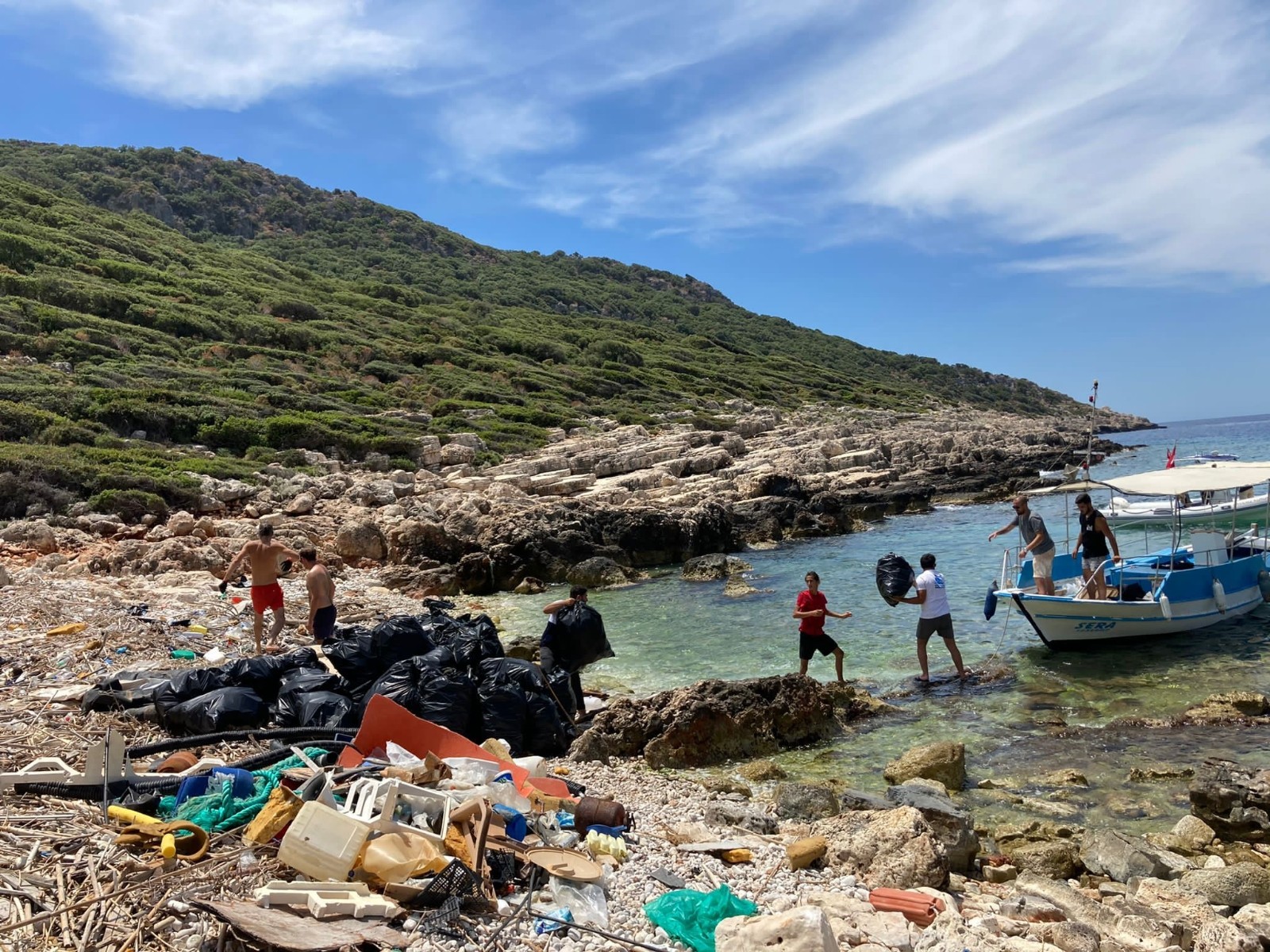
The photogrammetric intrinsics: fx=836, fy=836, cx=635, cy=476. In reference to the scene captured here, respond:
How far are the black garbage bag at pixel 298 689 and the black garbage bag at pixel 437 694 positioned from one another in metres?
0.41

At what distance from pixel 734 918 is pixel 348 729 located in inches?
157

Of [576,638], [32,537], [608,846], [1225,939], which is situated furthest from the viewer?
[32,537]

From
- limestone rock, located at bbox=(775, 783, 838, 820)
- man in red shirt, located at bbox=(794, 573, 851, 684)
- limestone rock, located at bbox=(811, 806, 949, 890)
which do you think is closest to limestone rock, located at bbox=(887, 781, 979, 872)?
limestone rock, located at bbox=(811, 806, 949, 890)

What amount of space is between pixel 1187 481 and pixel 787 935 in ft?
37.6

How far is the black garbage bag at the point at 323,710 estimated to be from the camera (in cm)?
A: 720

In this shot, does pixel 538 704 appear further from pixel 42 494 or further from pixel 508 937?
pixel 42 494

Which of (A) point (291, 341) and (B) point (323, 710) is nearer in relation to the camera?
(B) point (323, 710)

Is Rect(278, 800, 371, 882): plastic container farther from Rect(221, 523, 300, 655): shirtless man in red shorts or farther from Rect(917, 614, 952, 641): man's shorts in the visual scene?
Rect(917, 614, 952, 641): man's shorts

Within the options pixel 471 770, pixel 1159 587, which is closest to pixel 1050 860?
pixel 471 770

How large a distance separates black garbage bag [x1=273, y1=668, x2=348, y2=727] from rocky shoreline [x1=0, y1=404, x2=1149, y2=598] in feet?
26.7

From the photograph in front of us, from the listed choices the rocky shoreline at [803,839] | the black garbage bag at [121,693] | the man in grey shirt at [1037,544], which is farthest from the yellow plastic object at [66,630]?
the man in grey shirt at [1037,544]

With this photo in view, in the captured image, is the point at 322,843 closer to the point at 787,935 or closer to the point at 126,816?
the point at 126,816

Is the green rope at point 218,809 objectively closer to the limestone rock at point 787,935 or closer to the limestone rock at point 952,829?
the limestone rock at point 787,935

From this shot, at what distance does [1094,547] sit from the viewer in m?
11.6
